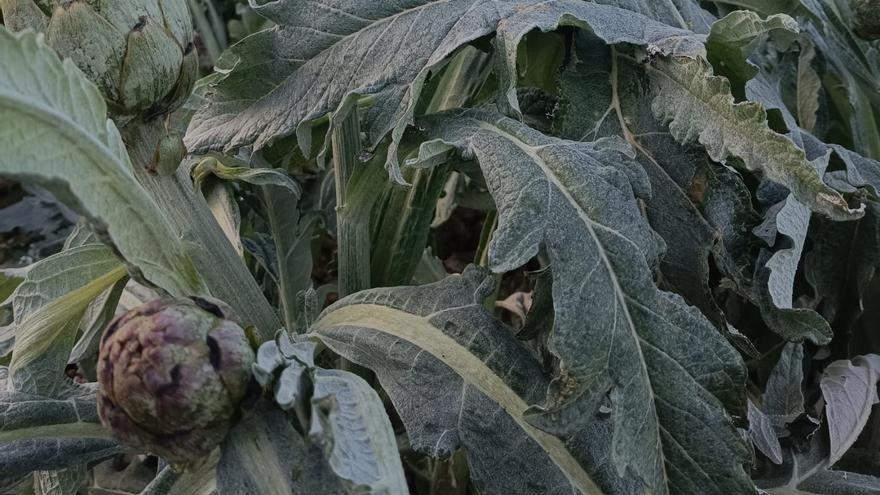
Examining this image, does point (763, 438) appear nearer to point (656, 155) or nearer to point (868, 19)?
point (656, 155)

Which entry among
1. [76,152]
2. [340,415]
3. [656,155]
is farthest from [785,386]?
[76,152]

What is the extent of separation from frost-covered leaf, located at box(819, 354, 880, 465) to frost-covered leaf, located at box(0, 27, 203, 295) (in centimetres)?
57

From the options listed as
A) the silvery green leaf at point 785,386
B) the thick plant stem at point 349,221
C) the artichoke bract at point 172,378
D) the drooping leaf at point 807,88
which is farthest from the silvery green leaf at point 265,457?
the drooping leaf at point 807,88

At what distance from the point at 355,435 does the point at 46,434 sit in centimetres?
29

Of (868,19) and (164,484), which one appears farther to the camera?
(868,19)

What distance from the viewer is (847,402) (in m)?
0.74

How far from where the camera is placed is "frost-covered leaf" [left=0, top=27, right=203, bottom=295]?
42 cm

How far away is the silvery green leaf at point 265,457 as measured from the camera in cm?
51

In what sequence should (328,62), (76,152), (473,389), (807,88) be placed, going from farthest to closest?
1. (807,88)
2. (328,62)
3. (473,389)
4. (76,152)

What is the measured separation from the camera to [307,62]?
70cm

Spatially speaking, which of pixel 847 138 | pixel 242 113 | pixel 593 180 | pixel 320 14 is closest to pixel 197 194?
pixel 242 113

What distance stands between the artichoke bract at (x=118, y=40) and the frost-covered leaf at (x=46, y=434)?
0.23m

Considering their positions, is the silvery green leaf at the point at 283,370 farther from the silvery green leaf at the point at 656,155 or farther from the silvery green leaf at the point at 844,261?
the silvery green leaf at the point at 844,261

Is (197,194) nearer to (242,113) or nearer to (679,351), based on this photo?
(242,113)
